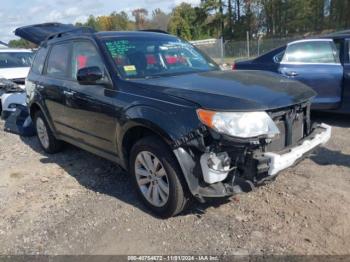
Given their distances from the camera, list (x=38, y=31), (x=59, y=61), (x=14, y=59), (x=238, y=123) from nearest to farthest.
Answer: (x=238, y=123), (x=59, y=61), (x=38, y=31), (x=14, y=59)

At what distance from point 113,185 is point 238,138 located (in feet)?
7.17

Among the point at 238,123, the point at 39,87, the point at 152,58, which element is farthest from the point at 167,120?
the point at 39,87

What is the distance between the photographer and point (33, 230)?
402 cm

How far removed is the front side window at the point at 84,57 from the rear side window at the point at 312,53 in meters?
3.66

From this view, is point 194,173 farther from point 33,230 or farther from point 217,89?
point 33,230

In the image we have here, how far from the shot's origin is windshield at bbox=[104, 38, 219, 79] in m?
4.32

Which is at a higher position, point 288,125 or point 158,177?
point 288,125

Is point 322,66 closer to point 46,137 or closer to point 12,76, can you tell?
point 46,137

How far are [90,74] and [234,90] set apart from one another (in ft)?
5.06

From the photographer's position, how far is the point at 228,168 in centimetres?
336

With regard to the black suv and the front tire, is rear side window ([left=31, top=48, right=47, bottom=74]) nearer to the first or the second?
the black suv

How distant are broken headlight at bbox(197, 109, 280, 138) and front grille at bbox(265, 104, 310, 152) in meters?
0.19

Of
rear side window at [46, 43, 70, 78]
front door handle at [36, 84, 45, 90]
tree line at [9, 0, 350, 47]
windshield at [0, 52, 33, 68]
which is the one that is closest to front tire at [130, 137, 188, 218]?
rear side window at [46, 43, 70, 78]


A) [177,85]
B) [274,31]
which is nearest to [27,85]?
[177,85]
